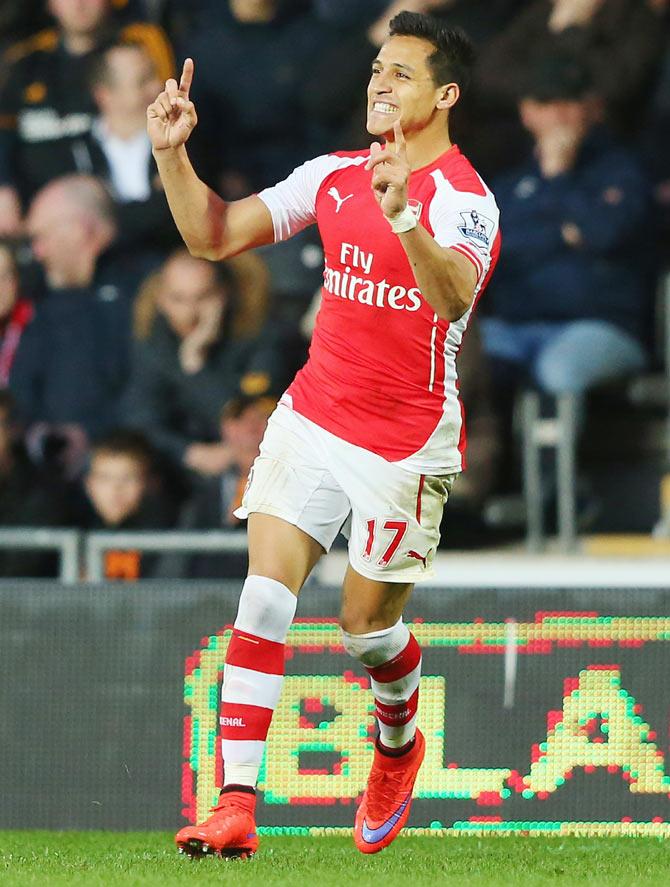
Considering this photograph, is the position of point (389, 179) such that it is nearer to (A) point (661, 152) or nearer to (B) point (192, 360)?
(B) point (192, 360)

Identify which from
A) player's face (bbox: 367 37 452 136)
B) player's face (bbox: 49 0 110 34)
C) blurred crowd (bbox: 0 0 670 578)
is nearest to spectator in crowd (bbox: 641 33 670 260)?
blurred crowd (bbox: 0 0 670 578)

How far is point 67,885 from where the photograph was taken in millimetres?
3814

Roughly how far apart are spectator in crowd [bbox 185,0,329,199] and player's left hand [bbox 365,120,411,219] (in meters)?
5.44

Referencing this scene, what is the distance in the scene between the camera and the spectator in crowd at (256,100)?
30.3 ft

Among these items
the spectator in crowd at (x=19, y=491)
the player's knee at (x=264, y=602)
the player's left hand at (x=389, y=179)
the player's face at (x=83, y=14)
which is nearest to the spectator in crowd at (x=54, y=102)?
the player's face at (x=83, y=14)

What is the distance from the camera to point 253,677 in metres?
4.31

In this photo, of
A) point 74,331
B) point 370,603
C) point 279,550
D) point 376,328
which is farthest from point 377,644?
point 74,331

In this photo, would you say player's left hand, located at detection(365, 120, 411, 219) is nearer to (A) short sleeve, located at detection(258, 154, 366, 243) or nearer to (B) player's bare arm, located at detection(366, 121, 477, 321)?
(B) player's bare arm, located at detection(366, 121, 477, 321)

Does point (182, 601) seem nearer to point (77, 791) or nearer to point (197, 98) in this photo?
point (77, 791)

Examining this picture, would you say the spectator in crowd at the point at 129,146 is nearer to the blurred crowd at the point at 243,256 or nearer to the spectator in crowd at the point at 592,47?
the blurred crowd at the point at 243,256

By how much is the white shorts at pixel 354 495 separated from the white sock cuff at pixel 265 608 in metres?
0.22

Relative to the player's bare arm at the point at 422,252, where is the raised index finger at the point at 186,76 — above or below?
above

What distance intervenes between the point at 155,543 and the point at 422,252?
328cm

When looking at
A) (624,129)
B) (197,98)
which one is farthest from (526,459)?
(197,98)
